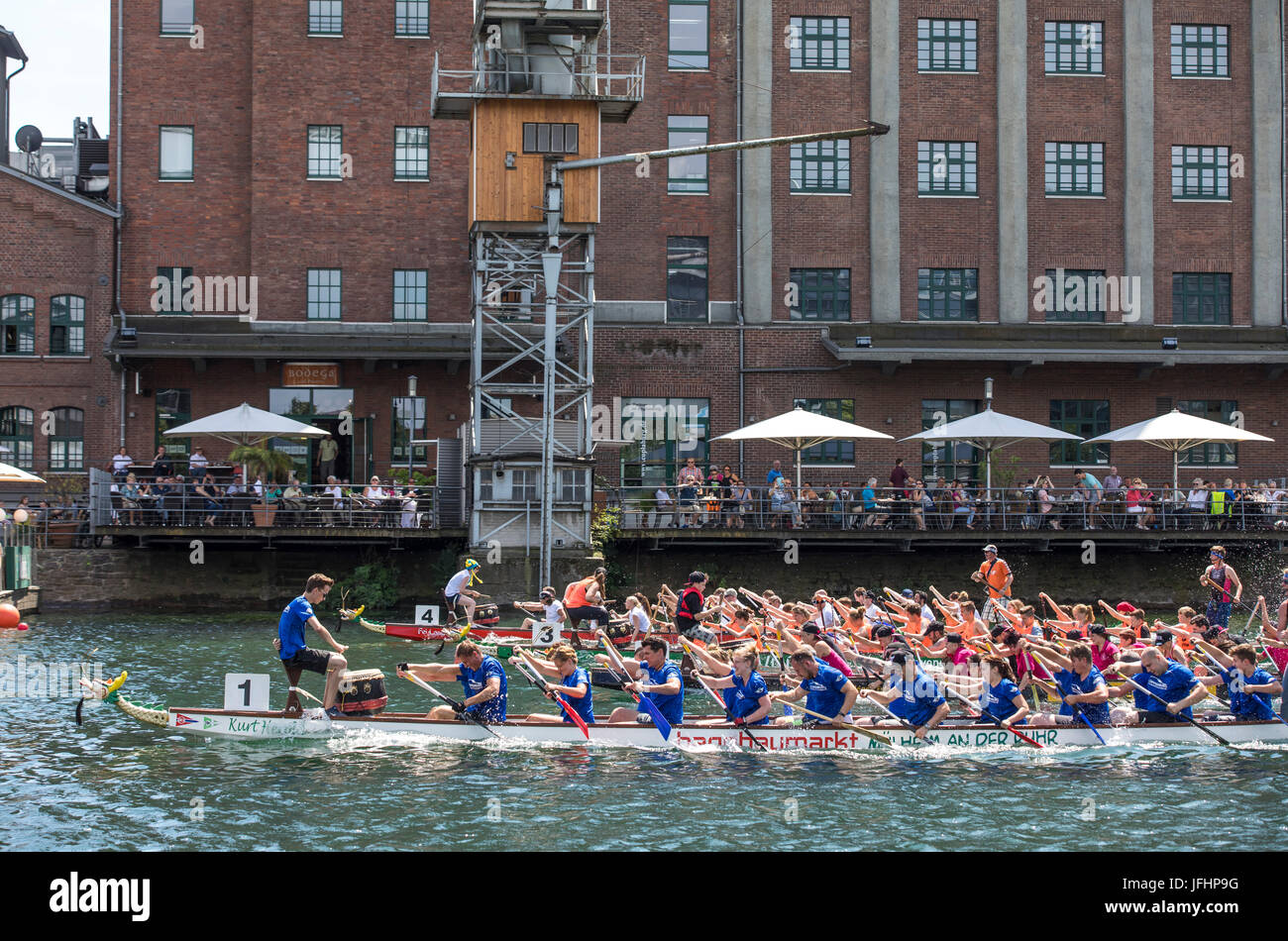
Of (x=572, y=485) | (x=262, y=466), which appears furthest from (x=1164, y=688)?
(x=262, y=466)


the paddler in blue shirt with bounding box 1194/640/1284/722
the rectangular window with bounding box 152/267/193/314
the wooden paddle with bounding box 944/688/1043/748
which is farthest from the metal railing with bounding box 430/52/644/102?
the paddler in blue shirt with bounding box 1194/640/1284/722

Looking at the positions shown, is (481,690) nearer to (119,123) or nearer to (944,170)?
(944,170)

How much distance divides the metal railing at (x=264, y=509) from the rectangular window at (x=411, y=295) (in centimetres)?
794

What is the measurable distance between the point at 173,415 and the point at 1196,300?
3127 cm

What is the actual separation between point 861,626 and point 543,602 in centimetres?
680

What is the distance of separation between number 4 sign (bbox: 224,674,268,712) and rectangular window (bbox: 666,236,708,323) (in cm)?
2514

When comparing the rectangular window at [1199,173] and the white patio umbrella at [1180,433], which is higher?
the rectangular window at [1199,173]

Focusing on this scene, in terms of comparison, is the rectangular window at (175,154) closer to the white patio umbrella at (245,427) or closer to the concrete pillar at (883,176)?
the white patio umbrella at (245,427)

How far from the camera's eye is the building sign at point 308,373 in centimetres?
3878

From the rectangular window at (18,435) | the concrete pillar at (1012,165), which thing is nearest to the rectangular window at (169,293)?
the rectangular window at (18,435)

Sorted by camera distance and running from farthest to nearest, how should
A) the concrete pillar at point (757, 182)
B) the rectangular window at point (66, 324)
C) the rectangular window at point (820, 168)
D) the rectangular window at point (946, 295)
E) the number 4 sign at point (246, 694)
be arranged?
1. the rectangular window at point (946, 295)
2. the rectangular window at point (820, 168)
3. the concrete pillar at point (757, 182)
4. the rectangular window at point (66, 324)
5. the number 4 sign at point (246, 694)

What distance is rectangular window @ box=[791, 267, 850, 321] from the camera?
4000 cm

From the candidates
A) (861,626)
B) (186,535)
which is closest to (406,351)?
A: (186,535)

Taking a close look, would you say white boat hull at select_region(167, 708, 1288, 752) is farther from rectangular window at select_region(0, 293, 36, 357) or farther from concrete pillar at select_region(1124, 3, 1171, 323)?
concrete pillar at select_region(1124, 3, 1171, 323)
